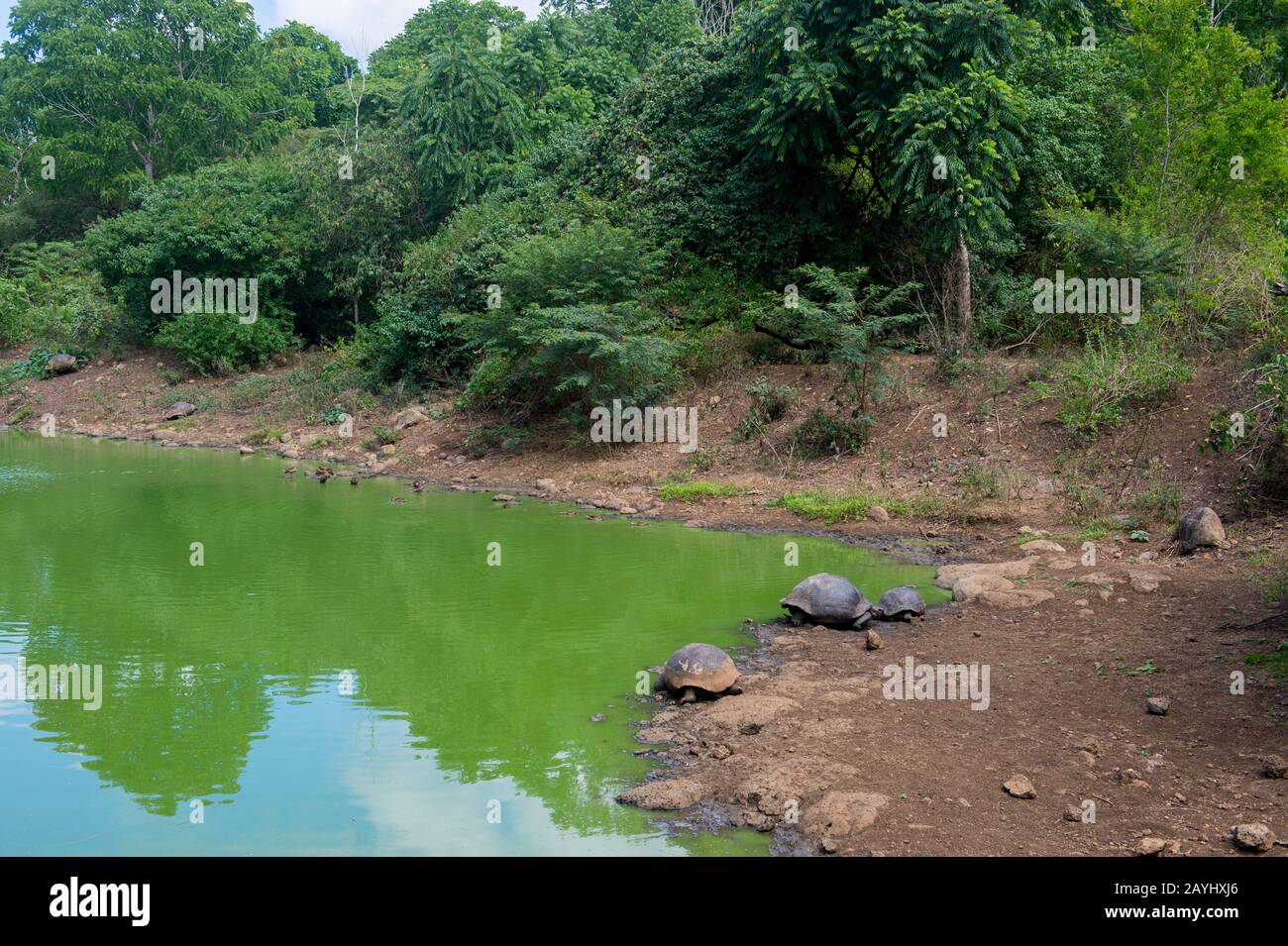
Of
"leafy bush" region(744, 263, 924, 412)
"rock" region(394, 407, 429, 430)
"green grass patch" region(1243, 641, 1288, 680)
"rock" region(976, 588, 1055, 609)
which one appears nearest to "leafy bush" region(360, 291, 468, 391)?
"rock" region(394, 407, 429, 430)

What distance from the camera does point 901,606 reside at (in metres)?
8.84

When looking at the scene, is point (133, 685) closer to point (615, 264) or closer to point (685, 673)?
point (685, 673)

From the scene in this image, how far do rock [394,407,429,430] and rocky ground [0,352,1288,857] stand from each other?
214 cm

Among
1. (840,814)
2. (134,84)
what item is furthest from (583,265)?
(134,84)

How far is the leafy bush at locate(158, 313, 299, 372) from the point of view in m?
26.2

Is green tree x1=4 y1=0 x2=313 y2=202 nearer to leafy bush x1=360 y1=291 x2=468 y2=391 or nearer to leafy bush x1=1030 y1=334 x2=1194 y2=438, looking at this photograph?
leafy bush x1=360 y1=291 x2=468 y2=391

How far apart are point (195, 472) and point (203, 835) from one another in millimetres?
14566

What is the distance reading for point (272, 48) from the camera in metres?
40.6

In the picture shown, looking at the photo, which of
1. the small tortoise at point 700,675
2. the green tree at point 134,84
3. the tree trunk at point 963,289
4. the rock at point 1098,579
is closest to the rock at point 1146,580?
the rock at point 1098,579

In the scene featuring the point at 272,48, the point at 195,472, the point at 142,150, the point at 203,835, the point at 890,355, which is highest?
the point at 272,48

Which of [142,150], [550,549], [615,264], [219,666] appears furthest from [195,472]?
[142,150]

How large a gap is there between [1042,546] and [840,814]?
6382mm

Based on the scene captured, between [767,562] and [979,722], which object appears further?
[767,562]

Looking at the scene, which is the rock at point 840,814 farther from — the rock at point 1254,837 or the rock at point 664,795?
the rock at point 1254,837
